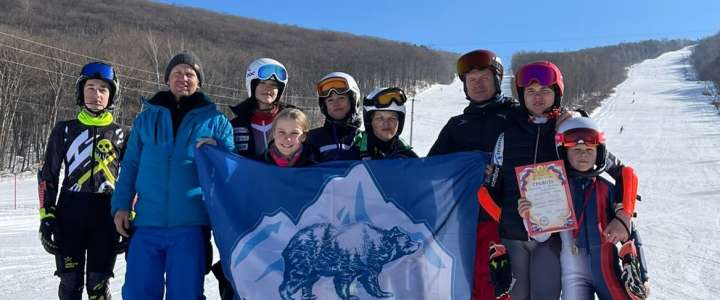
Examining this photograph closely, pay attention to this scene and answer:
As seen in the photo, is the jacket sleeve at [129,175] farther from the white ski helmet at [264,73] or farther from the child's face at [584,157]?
the child's face at [584,157]

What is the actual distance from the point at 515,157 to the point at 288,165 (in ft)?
5.15

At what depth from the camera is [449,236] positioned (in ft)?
12.0

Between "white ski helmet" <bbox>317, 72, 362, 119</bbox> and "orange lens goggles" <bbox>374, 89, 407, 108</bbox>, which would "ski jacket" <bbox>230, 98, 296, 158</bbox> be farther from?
"orange lens goggles" <bbox>374, 89, 407, 108</bbox>

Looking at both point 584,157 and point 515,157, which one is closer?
point 584,157

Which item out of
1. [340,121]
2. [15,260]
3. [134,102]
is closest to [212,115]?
[340,121]

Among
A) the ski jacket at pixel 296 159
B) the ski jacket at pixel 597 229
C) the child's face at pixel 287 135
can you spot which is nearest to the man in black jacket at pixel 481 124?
the ski jacket at pixel 597 229

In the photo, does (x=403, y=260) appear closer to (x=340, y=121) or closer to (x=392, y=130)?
(x=392, y=130)

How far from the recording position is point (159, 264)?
133 inches

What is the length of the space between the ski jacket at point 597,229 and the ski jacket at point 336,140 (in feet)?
5.44

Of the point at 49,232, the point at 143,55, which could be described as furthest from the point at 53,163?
the point at 143,55

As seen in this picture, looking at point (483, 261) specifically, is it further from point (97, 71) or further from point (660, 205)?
point (660, 205)

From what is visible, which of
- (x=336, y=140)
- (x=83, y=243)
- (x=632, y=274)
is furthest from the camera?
(x=336, y=140)

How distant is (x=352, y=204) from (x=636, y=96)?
70553 mm

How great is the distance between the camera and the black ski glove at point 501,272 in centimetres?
327
